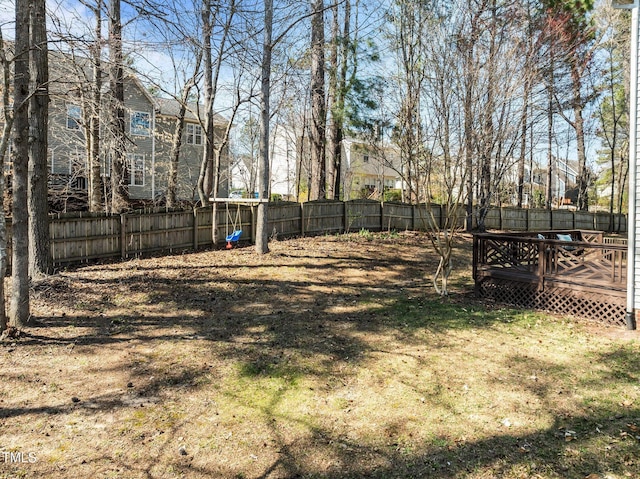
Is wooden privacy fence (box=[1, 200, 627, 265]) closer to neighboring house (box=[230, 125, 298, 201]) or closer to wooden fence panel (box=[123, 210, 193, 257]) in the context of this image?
wooden fence panel (box=[123, 210, 193, 257])

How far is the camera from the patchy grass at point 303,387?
3568mm

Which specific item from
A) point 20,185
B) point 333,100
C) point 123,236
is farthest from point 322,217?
point 20,185

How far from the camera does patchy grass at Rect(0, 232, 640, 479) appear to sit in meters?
3.57

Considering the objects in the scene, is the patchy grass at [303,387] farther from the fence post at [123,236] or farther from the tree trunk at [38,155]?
the fence post at [123,236]

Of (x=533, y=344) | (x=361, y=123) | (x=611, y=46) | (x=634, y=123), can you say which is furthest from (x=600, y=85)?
(x=533, y=344)

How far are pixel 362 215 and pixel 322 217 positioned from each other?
77.0 inches

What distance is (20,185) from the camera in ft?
19.4

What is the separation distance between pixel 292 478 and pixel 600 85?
24.5m

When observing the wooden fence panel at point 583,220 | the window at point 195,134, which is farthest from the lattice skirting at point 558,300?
the window at point 195,134

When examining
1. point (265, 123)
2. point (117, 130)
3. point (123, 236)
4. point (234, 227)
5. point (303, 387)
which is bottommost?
point (303, 387)

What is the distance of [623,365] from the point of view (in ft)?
17.7

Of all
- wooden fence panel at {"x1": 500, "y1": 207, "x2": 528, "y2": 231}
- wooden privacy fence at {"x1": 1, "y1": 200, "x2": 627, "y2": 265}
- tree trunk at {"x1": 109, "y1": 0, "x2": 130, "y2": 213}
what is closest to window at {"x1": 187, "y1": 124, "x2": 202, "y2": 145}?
tree trunk at {"x1": 109, "y1": 0, "x2": 130, "y2": 213}

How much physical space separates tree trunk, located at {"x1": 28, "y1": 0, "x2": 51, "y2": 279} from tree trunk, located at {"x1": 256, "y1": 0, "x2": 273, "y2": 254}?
179 inches

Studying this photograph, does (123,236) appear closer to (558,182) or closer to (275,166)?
(275,166)
